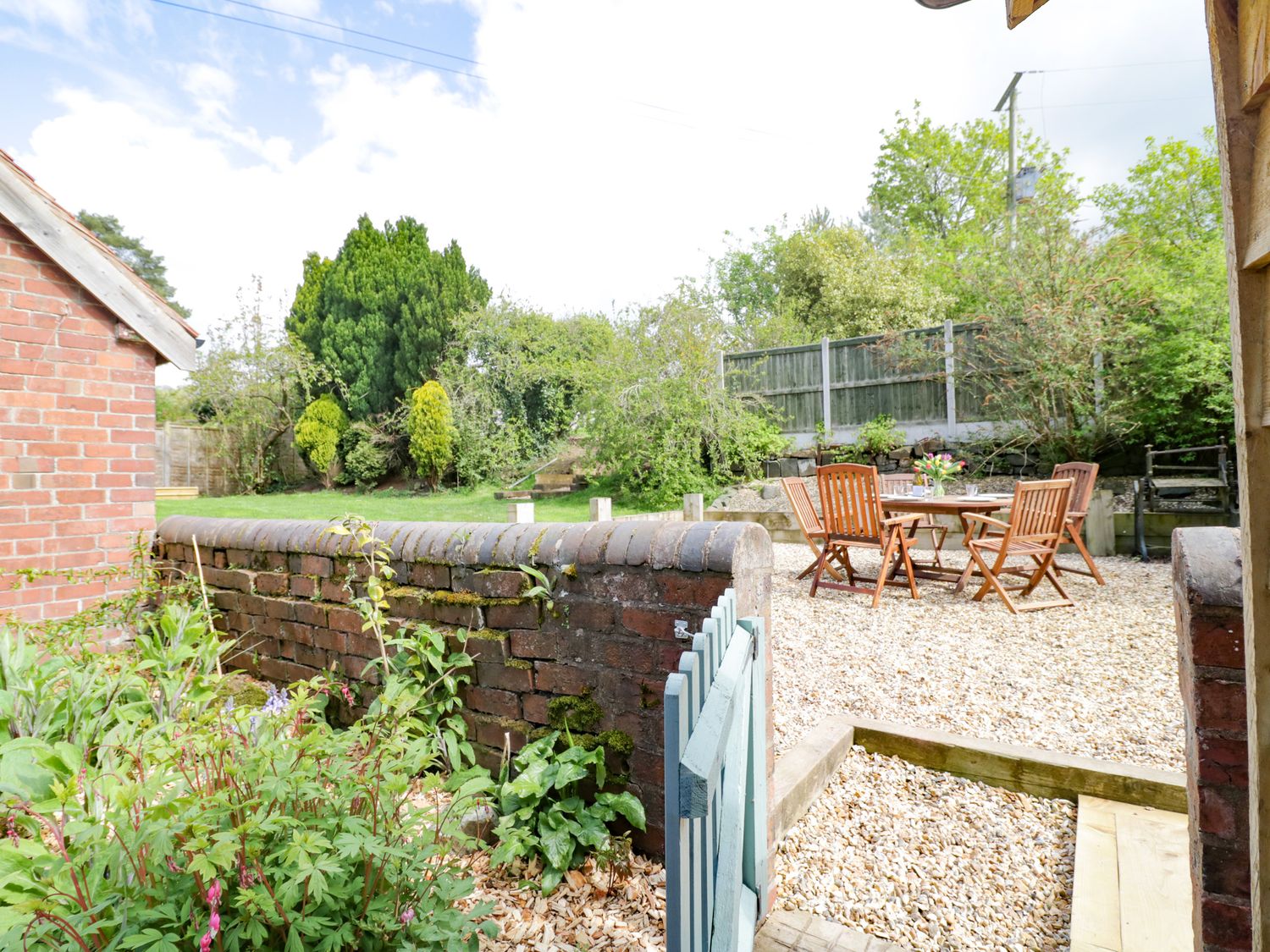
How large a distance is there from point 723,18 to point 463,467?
8.88 metres

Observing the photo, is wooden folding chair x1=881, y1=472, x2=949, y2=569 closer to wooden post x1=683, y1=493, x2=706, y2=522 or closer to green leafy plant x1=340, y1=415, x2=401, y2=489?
wooden post x1=683, y1=493, x2=706, y2=522

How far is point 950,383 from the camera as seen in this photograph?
956 cm

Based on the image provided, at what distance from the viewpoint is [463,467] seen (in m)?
13.0

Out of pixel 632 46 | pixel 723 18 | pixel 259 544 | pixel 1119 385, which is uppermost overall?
pixel 632 46

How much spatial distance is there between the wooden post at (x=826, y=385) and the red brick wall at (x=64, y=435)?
935 centimetres

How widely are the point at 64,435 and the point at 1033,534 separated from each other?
6440mm

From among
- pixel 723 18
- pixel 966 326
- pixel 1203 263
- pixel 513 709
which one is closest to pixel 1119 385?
pixel 1203 263

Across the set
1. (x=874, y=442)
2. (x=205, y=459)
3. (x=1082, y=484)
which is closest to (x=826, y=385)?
(x=874, y=442)

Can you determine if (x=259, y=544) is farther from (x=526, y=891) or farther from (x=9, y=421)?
(x=526, y=891)

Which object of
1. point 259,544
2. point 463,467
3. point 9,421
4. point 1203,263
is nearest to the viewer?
point 259,544

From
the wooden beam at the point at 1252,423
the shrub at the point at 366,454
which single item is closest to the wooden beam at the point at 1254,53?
the wooden beam at the point at 1252,423

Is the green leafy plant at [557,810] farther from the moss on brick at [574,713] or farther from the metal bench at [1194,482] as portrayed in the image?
the metal bench at [1194,482]

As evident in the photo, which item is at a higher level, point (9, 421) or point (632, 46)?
point (632, 46)

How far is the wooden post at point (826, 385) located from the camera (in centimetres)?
1073
